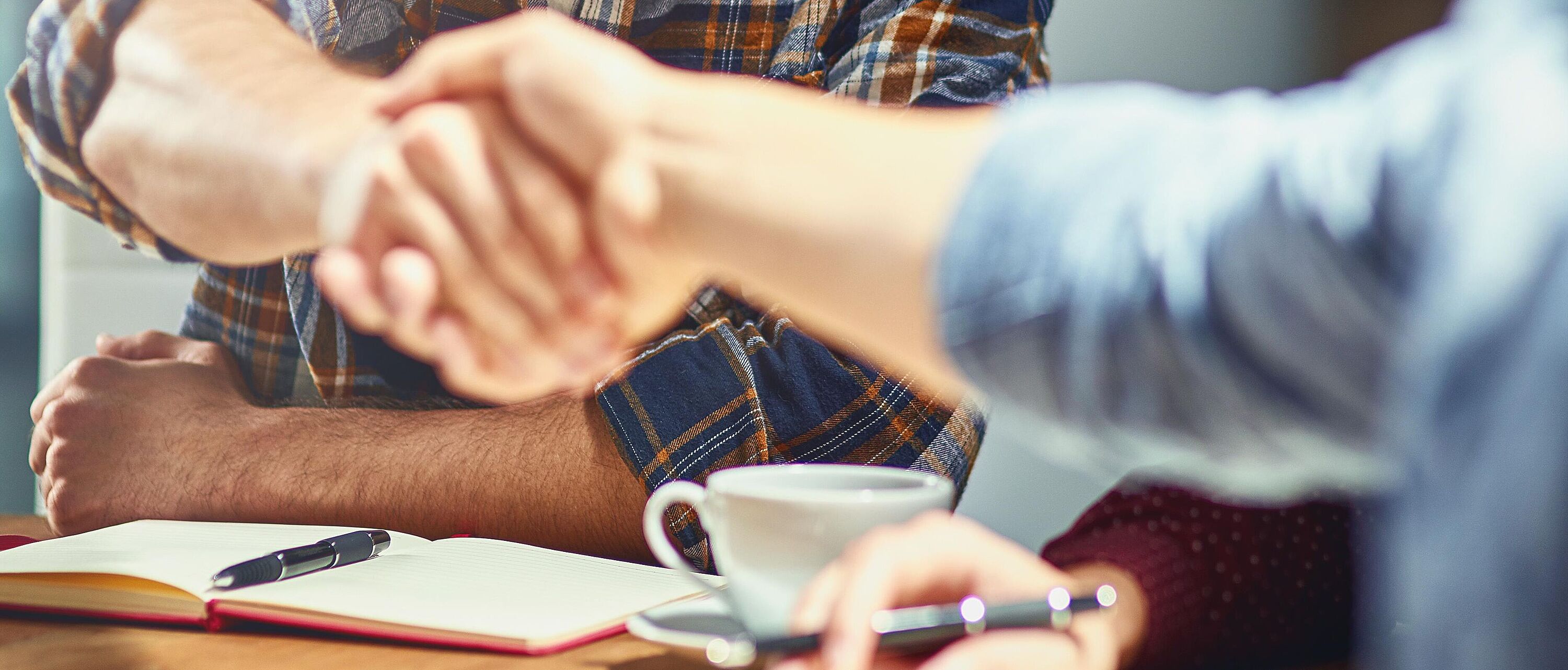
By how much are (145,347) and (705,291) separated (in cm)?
58

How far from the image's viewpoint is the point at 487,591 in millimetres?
585

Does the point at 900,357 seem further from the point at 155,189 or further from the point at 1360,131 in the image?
the point at 155,189

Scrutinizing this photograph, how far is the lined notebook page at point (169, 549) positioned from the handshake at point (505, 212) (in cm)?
19

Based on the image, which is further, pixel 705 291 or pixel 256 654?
pixel 705 291

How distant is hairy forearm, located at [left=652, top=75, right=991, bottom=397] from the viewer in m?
0.34

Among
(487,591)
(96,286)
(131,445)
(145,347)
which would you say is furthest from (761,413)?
(96,286)

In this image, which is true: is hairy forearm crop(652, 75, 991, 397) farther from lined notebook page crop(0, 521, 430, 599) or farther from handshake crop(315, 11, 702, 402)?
lined notebook page crop(0, 521, 430, 599)

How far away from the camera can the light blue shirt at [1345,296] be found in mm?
218

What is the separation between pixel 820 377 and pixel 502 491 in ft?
0.86

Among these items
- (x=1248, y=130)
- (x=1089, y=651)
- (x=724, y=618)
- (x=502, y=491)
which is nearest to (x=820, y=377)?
(x=502, y=491)

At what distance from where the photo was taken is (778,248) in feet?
1.25

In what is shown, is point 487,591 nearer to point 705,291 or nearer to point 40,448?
point 705,291

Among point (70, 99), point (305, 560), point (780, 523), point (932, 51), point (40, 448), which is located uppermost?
point (932, 51)

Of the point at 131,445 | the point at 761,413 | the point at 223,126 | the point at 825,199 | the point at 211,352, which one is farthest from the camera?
the point at 211,352
